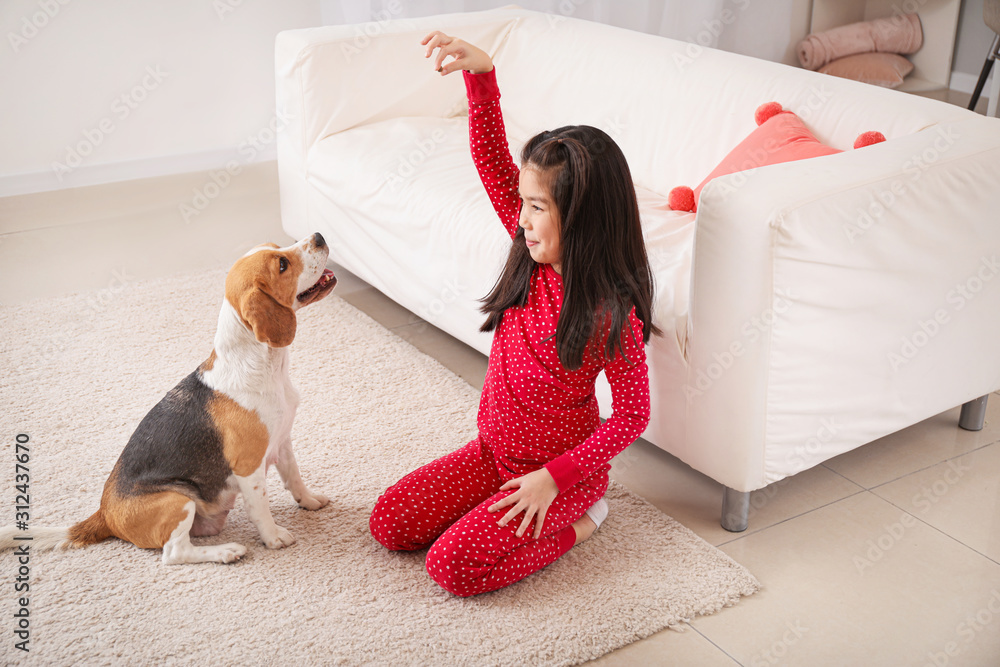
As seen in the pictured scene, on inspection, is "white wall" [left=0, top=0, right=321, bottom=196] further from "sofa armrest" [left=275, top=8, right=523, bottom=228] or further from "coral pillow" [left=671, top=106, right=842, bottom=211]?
"coral pillow" [left=671, top=106, right=842, bottom=211]

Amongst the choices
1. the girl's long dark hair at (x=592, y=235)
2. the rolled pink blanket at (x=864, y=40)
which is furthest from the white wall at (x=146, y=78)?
the girl's long dark hair at (x=592, y=235)

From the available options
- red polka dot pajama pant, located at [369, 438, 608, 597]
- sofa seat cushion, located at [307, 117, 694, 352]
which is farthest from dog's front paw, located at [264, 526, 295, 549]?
sofa seat cushion, located at [307, 117, 694, 352]

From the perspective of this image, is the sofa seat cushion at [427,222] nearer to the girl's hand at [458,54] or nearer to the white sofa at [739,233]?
the white sofa at [739,233]

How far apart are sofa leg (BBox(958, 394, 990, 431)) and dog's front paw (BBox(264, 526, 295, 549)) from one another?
1.56 meters

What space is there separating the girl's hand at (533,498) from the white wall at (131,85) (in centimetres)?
304

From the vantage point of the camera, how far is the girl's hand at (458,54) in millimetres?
1531

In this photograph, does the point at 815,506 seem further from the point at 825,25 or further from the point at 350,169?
the point at 825,25

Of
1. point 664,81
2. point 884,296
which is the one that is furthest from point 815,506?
point 664,81

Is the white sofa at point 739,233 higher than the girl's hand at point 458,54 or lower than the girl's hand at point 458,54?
lower

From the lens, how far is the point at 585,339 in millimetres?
→ 1514

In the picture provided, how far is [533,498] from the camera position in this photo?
4.98ft

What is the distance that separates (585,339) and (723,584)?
0.51 meters

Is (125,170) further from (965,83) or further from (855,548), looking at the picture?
(965,83)

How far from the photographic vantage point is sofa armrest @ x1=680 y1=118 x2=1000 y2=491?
149 cm
